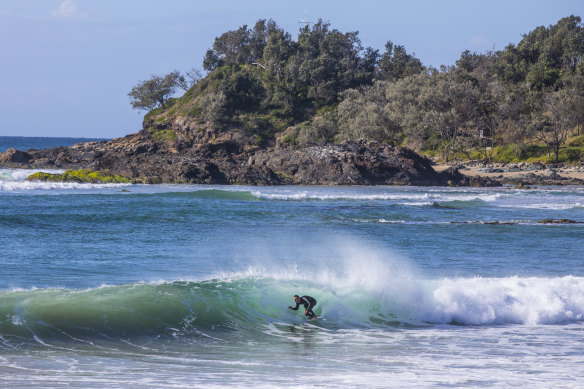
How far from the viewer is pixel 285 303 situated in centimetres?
1246

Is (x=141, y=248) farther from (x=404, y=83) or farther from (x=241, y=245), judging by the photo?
(x=404, y=83)

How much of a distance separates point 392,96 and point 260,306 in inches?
2365

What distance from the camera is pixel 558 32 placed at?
245ft

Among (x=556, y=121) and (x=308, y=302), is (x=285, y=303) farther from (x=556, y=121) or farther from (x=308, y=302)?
(x=556, y=121)

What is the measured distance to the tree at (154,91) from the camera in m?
88.0

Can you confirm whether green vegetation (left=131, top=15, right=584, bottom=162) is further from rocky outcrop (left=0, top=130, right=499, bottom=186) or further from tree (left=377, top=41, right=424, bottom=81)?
rocky outcrop (left=0, top=130, right=499, bottom=186)

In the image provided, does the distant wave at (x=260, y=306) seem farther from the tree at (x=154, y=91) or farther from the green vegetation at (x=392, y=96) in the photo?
the tree at (x=154, y=91)

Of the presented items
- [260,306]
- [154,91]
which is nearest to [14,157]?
[154,91]

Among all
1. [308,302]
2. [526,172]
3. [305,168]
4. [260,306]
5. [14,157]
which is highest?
[14,157]

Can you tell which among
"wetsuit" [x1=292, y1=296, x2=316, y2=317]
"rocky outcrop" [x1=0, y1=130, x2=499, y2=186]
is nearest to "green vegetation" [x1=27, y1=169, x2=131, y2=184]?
"rocky outcrop" [x1=0, y1=130, x2=499, y2=186]

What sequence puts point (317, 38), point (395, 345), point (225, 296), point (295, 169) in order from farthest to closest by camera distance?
point (317, 38) < point (295, 169) < point (225, 296) < point (395, 345)

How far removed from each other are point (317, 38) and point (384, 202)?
2444 inches

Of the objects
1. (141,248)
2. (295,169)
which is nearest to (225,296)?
(141,248)

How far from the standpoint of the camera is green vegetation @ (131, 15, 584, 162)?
6162 centimetres
